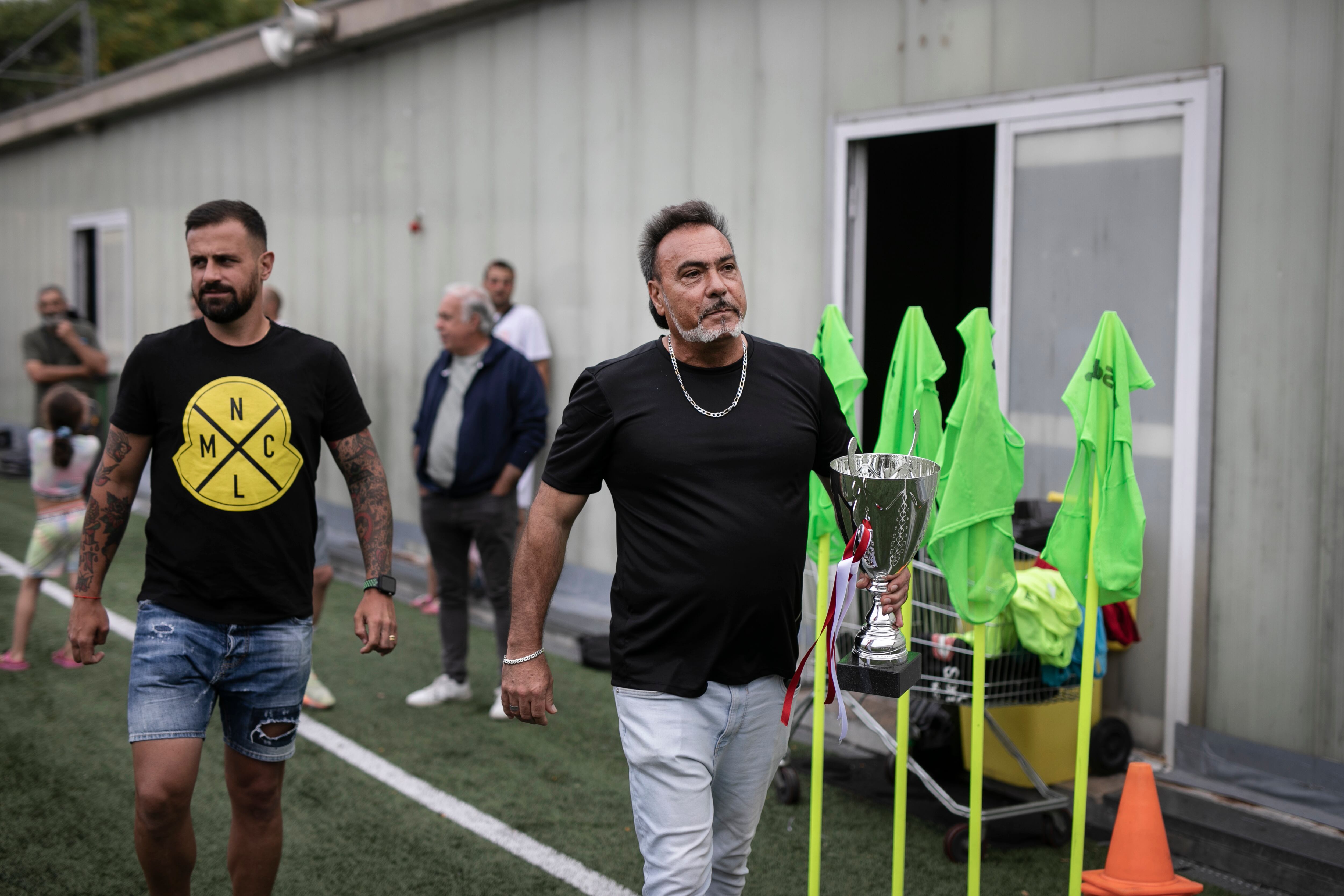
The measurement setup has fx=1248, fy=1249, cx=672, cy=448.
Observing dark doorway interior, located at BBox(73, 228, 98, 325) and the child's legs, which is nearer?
the child's legs

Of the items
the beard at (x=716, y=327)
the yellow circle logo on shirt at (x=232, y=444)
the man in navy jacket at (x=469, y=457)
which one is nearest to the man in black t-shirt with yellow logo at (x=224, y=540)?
the yellow circle logo on shirt at (x=232, y=444)

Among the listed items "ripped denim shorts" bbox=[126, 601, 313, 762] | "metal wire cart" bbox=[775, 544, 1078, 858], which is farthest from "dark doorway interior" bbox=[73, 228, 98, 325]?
"ripped denim shorts" bbox=[126, 601, 313, 762]

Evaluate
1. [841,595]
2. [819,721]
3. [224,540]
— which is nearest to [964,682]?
[819,721]

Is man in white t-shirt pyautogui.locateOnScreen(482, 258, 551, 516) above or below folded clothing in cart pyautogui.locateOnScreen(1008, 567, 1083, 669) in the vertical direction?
above

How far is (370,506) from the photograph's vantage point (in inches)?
146

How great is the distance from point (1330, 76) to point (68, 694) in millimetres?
6288

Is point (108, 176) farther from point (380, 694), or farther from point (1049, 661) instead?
point (1049, 661)

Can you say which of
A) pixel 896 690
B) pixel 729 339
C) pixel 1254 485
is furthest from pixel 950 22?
pixel 896 690

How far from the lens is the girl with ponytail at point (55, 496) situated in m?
6.59

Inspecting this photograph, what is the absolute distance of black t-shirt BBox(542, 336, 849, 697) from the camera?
9.69ft

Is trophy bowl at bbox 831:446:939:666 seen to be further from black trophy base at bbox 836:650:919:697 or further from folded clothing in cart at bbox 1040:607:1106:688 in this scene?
folded clothing in cart at bbox 1040:607:1106:688

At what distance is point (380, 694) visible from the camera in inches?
253

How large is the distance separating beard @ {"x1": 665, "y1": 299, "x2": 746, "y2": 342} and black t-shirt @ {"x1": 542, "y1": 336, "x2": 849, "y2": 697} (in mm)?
107

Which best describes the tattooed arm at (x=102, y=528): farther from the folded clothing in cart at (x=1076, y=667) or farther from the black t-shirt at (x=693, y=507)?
the folded clothing in cart at (x=1076, y=667)
